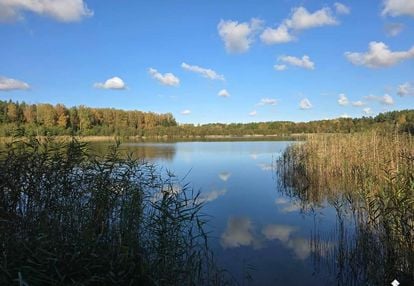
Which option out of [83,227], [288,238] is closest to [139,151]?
[288,238]

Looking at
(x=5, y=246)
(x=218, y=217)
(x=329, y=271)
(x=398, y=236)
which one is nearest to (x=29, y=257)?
(x=5, y=246)

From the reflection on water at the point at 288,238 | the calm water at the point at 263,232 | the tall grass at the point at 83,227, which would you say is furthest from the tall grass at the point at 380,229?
the tall grass at the point at 83,227

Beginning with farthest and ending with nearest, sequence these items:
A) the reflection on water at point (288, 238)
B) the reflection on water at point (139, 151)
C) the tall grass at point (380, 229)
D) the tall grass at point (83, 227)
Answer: the reflection on water at point (139, 151), the reflection on water at point (288, 238), the tall grass at point (380, 229), the tall grass at point (83, 227)

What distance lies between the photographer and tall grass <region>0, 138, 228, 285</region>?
11.9ft

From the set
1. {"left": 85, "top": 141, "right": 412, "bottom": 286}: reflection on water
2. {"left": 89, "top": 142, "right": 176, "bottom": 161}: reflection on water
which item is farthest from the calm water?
{"left": 89, "top": 142, "right": 176, "bottom": 161}: reflection on water

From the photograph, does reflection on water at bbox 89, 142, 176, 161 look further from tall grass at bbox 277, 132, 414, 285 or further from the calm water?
tall grass at bbox 277, 132, 414, 285

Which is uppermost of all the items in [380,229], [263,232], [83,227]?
[83,227]

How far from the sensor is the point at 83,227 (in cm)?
467

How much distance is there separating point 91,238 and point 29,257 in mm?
705

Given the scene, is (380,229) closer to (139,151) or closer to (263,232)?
(263,232)

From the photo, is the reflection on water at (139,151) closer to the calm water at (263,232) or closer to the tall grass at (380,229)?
the calm water at (263,232)

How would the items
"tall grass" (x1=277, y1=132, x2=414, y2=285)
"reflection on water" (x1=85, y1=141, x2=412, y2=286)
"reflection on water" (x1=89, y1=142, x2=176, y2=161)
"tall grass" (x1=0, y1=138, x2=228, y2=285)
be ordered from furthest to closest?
"reflection on water" (x1=89, y1=142, x2=176, y2=161) < "reflection on water" (x1=85, y1=141, x2=412, y2=286) < "tall grass" (x1=277, y1=132, x2=414, y2=285) < "tall grass" (x1=0, y1=138, x2=228, y2=285)

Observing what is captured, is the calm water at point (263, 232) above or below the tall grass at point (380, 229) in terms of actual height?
below

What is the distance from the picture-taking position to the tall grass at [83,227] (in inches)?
142
